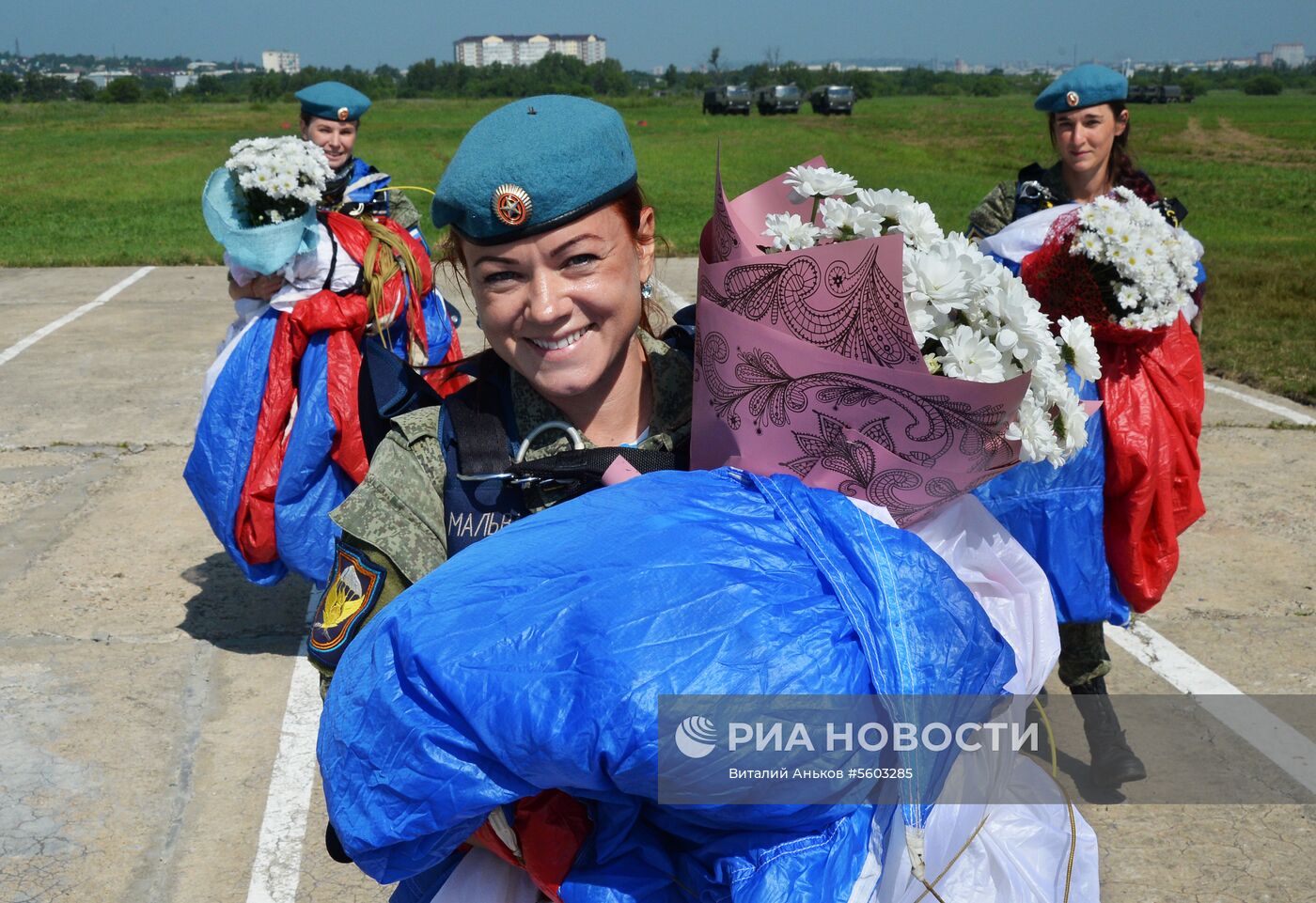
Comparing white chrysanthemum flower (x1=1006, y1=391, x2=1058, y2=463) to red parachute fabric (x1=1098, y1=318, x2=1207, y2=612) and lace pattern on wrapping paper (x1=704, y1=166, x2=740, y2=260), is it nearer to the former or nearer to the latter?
lace pattern on wrapping paper (x1=704, y1=166, x2=740, y2=260)

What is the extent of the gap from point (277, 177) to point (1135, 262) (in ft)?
10.1

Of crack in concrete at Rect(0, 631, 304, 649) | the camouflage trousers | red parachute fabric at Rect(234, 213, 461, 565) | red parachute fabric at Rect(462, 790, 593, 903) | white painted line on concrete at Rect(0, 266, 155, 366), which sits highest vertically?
red parachute fabric at Rect(462, 790, 593, 903)

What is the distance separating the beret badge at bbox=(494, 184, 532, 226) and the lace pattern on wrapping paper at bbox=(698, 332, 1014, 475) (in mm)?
339

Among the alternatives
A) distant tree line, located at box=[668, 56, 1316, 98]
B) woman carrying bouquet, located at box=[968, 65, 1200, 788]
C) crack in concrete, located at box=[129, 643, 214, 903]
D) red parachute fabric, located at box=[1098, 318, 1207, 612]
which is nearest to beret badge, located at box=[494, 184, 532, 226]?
woman carrying bouquet, located at box=[968, 65, 1200, 788]

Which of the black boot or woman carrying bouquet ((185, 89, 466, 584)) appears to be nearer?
the black boot

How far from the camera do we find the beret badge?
173 cm

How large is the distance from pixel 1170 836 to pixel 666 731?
3.18m

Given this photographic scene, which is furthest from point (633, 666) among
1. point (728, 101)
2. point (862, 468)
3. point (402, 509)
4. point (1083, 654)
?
point (728, 101)

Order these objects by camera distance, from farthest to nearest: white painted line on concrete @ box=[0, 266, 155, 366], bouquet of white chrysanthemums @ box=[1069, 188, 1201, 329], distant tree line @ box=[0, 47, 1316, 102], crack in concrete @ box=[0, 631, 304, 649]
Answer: distant tree line @ box=[0, 47, 1316, 102]
white painted line on concrete @ box=[0, 266, 155, 366]
crack in concrete @ box=[0, 631, 304, 649]
bouquet of white chrysanthemums @ box=[1069, 188, 1201, 329]

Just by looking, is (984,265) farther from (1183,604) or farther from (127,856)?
(1183,604)

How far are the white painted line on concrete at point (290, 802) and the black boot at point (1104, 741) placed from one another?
2.54 m

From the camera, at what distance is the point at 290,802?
4066 mm

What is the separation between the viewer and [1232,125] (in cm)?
5231

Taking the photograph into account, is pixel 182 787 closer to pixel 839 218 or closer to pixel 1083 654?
pixel 1083 654
